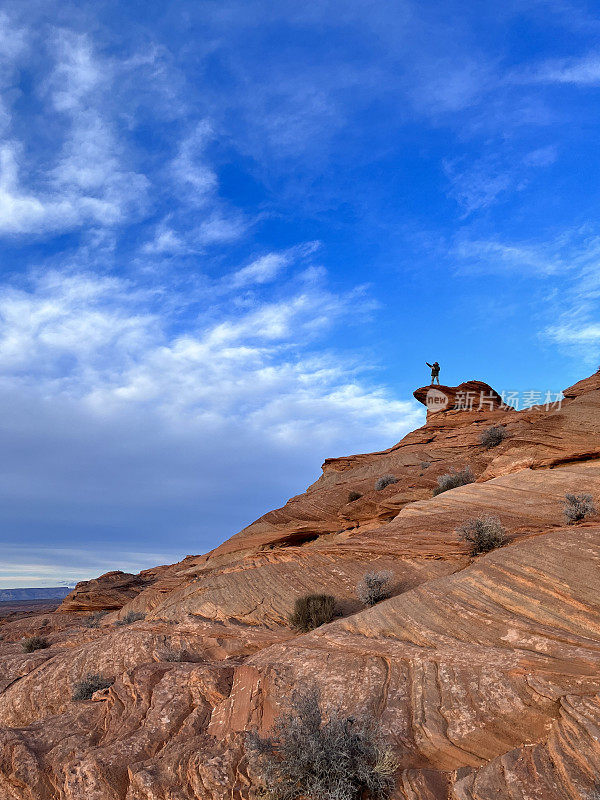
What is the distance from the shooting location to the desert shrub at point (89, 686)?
10.9m

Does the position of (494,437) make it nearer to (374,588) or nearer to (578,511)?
(578,511)

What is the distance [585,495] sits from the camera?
14.1m

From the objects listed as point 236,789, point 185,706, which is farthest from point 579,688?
point 185,706

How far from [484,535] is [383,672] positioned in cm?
624

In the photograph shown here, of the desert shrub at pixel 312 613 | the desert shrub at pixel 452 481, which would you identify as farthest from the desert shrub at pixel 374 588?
the desert shrub at pixel 452 481

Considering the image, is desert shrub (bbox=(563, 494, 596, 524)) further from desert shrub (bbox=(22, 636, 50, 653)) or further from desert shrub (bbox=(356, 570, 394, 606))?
desert shrub (bbox=(22, 636, 50, 653))

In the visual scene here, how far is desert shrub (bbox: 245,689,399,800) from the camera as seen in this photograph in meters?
5.66

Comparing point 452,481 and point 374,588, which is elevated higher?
point 452,481

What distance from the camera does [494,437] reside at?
30812mm

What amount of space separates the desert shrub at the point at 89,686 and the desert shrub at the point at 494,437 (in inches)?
971

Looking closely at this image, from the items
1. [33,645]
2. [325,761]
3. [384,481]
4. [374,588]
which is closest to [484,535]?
[374,588]

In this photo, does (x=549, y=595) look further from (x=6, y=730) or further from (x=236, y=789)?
(x=6, y=730)

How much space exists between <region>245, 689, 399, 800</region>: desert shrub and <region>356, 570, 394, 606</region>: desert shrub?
19.7 ft

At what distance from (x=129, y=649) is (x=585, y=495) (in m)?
12.2
